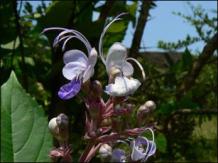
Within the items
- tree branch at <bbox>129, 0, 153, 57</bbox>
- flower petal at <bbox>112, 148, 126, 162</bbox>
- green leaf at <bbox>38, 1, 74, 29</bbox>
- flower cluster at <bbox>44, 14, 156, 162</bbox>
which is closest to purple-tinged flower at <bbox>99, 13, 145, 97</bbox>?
flower cluster at <bbox>44, 14, 156, 162</bbox>

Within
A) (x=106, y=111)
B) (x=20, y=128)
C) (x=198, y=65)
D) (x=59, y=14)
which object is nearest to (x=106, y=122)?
(x=106, y=111)

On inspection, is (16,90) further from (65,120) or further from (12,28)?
(12,28)

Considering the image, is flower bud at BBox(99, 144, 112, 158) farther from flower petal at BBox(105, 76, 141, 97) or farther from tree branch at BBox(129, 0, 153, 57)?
tree branch at BBox(129, 0, 153, 57)

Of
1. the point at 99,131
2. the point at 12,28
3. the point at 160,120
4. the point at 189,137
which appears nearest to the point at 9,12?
the point at 12,28

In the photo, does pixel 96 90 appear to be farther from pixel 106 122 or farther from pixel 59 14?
pixel 59 14

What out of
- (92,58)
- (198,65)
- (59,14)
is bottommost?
(198,65)

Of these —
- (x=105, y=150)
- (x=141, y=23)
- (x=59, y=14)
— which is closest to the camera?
(x=105, y=150)
